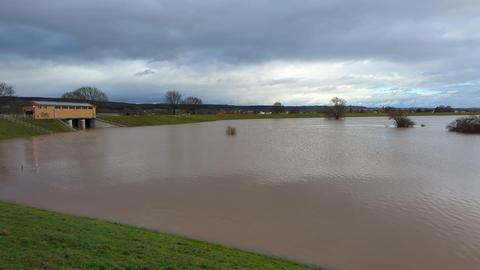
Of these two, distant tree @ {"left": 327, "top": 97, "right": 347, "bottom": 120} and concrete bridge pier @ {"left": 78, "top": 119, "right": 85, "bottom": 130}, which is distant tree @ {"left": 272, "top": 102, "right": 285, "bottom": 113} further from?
concrete bridge pier @ {"left": 78, "top": 119, "right": 85, "bottom": 130}

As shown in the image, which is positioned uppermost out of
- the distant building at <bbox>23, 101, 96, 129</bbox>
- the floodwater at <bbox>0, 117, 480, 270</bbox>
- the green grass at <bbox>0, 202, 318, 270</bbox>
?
Result: the distant building at <bbox>23, 101, 96, 129</bbox>

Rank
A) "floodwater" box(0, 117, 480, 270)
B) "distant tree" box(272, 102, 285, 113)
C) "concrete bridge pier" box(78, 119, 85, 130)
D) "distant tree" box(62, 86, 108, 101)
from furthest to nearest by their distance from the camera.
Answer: "distant tree" box(272, 102, 285, 113) < "distant tree" box(62, 86, 108, 101) < "concrete bridge pier" box(78, 119, 85, 130) < "floodwater" box(0, 117, 480, 270)

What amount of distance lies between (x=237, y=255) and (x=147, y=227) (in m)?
3.78

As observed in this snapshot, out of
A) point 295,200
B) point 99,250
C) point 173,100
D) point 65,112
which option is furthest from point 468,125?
point 173,100

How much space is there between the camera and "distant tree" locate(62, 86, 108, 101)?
97375mm

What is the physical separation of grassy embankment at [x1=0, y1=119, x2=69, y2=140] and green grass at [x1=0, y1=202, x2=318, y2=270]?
39720 millimetres

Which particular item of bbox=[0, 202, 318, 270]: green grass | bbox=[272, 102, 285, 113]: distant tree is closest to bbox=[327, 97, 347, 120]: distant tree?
bbox=[272, 102, 285, 113]: distant tree

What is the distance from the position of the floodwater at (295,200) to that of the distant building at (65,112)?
33888 mm

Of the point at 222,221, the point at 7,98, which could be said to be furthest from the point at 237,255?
the point at 7,98

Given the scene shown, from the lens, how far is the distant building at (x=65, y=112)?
54.7 meters

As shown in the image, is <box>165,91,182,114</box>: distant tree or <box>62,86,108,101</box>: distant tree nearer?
<box>62,86,108,101</box>: distant tree

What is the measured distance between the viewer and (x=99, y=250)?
6.32 metres

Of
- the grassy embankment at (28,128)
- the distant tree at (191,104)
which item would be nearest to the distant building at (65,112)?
the grassy embankment at (28,128)

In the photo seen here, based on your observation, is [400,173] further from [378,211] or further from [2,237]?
[2,237]
